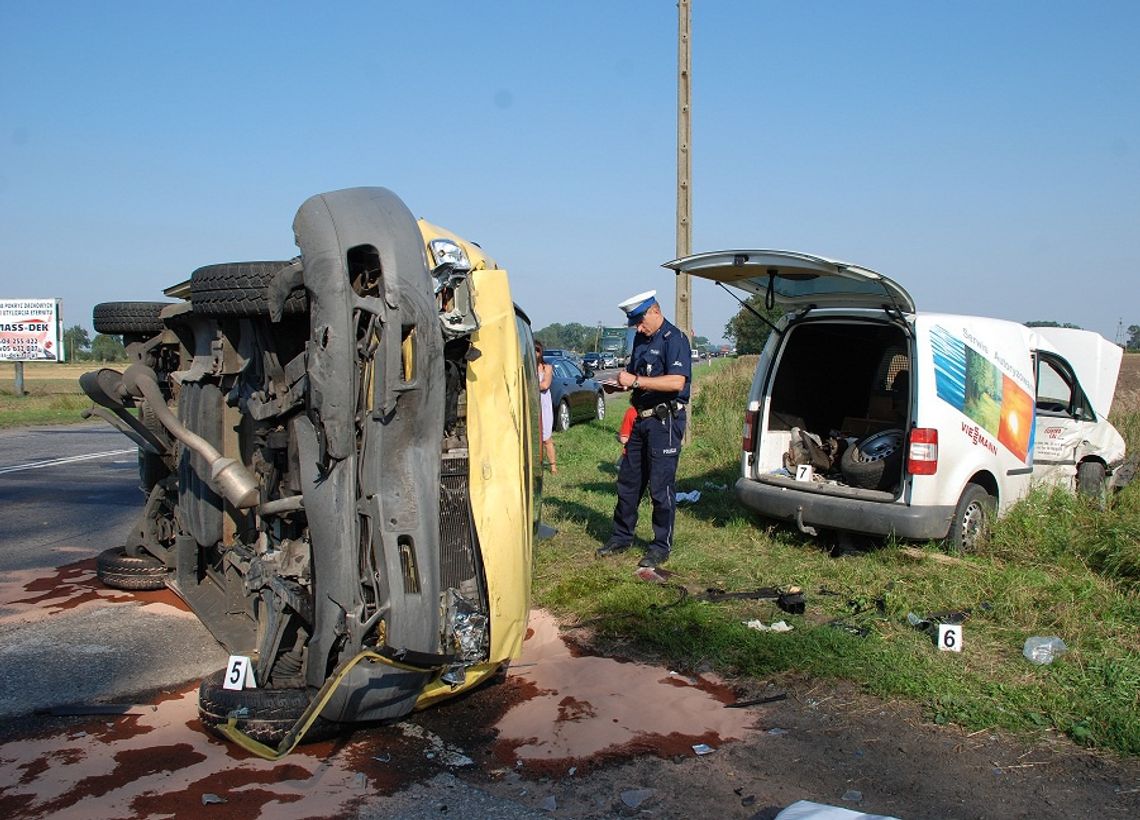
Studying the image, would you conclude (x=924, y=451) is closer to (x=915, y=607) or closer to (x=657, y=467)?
(x=915, y=607)

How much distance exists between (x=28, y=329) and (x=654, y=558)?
95.4 feet

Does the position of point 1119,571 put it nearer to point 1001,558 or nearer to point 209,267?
point 1001,558

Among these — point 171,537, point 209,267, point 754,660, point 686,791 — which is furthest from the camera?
point 171,537

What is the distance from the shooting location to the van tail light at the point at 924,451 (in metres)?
6.54

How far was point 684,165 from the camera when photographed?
39.9ft

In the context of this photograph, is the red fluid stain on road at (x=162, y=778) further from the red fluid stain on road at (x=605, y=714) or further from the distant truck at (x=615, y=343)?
the distant truck at (x=615, y=343)

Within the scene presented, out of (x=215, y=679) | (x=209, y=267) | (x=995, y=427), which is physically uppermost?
(x=209, y=267)

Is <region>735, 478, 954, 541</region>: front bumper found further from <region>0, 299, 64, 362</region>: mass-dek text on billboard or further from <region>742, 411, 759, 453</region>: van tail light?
<region>0, 299, 64, 362</region>: mass-dek text on billboard

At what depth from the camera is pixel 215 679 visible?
3.89 meters

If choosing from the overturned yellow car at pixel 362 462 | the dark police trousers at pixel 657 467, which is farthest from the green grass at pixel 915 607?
the overturned yellow car at pixel 362 462

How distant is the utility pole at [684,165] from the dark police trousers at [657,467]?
495 centimetres

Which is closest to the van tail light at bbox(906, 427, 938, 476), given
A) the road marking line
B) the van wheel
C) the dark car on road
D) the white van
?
the white van

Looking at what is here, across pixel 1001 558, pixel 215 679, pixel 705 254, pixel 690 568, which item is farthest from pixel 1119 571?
pixel 215 679

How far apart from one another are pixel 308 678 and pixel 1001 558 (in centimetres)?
530
